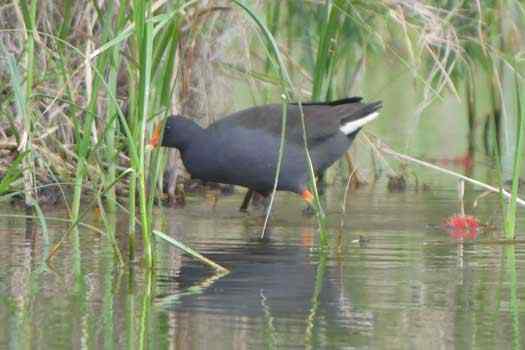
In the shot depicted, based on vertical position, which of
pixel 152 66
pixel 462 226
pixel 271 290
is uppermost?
pixel 152 66

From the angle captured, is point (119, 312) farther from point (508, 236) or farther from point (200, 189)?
point (200, 189)

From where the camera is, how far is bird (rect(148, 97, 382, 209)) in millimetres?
8117

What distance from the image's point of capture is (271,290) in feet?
18.5

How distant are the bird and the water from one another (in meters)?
0.27

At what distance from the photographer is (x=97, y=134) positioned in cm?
843

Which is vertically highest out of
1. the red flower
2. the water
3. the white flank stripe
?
the white flank stripe

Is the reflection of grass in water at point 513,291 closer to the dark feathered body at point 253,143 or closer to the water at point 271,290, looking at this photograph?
the water at point 271,290

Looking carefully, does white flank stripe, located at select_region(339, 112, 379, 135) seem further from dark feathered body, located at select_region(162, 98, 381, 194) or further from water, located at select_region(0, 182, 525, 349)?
water, located at select_region(0, 182, 525, 349)

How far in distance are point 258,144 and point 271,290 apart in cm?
257

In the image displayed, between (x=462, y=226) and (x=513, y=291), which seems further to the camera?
(x=462, y=226)

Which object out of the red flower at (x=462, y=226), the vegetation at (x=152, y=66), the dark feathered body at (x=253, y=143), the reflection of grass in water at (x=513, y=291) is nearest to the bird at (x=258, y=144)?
the dark feathered body at (x=253, y=143)

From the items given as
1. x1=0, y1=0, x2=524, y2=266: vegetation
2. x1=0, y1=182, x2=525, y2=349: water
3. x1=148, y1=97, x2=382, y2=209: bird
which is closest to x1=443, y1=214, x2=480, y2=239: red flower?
x1=0, y1=182, x2=525, y2=349: water

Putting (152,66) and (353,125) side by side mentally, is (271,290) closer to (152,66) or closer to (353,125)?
(152,66)

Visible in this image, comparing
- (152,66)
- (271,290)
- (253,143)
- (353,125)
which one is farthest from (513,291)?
(353,125)
